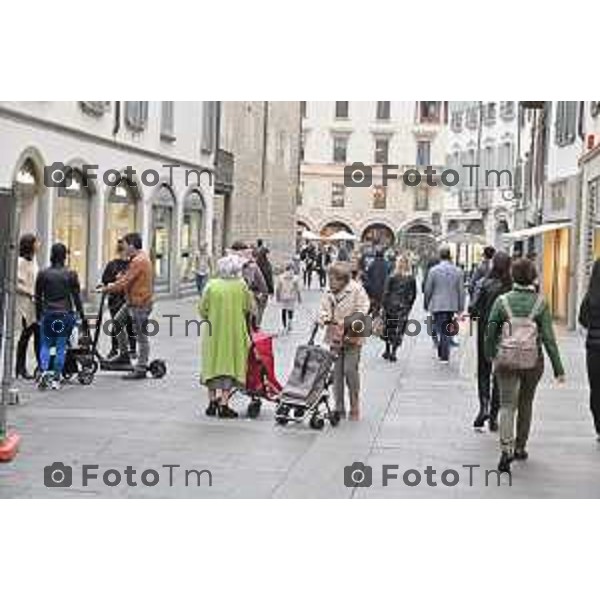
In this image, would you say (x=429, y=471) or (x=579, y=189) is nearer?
(x=429, y=471)

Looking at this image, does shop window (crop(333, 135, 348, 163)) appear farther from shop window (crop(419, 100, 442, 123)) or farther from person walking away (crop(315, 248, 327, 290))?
person walking away (crop(315, 248, 327, 290))

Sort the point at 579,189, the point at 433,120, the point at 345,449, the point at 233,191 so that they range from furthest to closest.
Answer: the point at 433,120 → the point at 233,191 → the point at 579,189 → the point at 345,449

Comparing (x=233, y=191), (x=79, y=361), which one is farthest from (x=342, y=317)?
(x=233, y=191)

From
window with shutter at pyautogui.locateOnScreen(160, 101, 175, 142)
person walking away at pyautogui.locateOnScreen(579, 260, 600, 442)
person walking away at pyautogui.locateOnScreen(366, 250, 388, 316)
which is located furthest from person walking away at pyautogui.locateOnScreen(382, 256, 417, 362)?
window with shutter at pyautogui.locateOnScreen(160, 101, 175, 142)

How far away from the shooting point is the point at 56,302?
40.2 feet

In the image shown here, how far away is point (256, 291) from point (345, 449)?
25.4ft

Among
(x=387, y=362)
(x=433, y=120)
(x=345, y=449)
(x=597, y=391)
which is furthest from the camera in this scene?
(x=433, y=120)

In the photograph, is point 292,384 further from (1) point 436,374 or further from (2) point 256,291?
(2) point 256,291

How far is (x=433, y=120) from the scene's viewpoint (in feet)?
170

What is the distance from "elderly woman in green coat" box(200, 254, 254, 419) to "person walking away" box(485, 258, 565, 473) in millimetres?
2733

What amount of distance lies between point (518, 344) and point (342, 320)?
7.93ft

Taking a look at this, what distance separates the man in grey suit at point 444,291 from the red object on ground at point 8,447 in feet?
26.6

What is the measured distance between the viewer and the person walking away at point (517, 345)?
356 inches

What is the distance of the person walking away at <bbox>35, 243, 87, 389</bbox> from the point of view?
12242 mm
